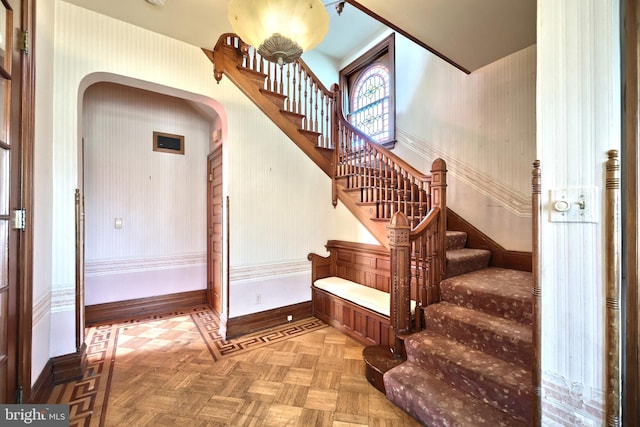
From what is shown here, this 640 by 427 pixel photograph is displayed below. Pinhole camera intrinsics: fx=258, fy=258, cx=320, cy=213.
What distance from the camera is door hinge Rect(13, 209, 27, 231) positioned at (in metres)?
1.37

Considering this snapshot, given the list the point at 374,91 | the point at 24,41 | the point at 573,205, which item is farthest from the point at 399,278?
the point at 374,91

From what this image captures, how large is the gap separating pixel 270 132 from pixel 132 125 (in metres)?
1.91

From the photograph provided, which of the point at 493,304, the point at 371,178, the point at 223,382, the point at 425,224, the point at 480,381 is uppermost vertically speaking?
the point at 371,178

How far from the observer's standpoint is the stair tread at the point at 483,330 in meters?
1.59

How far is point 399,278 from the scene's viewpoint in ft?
6.74

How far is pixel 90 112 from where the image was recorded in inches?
123

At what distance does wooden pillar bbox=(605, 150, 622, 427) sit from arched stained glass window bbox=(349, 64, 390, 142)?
349cm

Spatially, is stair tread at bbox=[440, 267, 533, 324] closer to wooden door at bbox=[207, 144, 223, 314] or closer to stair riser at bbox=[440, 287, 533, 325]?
stair riser at bbox=[440, 287, 533, 325]

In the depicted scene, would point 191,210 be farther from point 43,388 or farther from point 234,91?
point 43,388


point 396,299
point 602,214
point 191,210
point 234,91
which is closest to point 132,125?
point 191,210

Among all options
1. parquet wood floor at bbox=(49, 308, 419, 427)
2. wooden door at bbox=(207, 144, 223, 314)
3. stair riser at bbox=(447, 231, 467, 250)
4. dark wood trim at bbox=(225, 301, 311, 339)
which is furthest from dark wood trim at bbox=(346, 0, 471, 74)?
dark wood trim at bbox=(225, 301, 311, 339)

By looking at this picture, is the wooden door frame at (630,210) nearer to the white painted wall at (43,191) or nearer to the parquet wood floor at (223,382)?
the parquet wood floor at (223,382)

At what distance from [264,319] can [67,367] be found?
1.65 metres

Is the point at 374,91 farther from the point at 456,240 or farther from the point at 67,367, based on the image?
the point at 67,367
